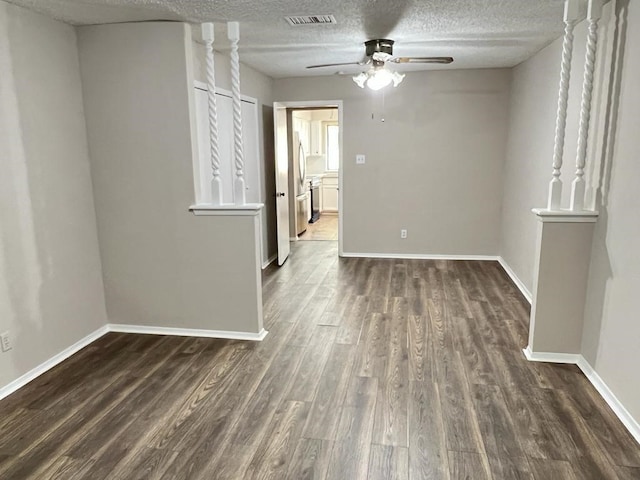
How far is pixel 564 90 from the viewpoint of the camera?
3.03 m

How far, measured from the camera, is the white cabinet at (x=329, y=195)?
10172 millimetres

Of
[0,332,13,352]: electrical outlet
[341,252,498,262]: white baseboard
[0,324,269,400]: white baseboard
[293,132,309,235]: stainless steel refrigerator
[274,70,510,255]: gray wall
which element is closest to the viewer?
[0,332,13,352]: electrical outlet

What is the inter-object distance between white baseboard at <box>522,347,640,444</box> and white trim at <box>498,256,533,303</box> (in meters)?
0.89

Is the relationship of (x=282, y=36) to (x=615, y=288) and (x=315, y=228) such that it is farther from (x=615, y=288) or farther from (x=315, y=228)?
(x=315, y=228)

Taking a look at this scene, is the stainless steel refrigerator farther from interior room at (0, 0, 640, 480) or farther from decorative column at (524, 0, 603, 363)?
decorative column at (524, 0, 603, 363)

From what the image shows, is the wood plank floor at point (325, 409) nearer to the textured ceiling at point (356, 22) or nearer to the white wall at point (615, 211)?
the white wall at point (615, 211)

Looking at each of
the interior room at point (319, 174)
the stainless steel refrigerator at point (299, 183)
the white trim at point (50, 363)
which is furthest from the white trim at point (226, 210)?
the interior room at point (319, 174)

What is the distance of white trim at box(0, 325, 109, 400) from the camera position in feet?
9.35

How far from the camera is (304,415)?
2598 mm

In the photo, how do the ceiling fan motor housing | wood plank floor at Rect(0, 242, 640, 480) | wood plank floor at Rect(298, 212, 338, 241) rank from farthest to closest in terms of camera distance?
1. wood plank floor at Rect(298, 212, 338, 241)
2. the ceiling fan motor housing
3. wood plank floor at Rect(0, 242, 640, 480)

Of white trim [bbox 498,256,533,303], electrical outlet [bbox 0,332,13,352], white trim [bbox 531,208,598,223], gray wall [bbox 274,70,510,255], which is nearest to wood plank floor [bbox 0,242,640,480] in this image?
electrical outlet [bbox 0,332,13,352]

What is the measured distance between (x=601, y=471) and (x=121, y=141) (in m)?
3.60

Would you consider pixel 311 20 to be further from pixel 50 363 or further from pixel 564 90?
pixel 50 363

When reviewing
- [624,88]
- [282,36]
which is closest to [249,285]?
[282,36]
